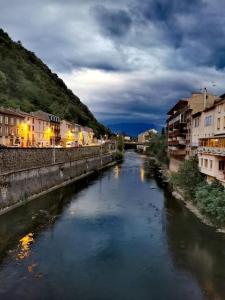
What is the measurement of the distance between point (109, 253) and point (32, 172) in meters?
24.9

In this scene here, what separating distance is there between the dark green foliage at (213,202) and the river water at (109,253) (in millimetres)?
1435

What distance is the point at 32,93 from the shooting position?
155250 millimetres

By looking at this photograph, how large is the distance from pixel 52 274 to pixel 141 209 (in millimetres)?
21812

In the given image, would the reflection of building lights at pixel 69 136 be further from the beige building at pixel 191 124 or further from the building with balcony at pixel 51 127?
the beige building at pixel 191 124

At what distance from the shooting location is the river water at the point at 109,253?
21250mm

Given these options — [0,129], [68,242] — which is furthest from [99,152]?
[68,242]

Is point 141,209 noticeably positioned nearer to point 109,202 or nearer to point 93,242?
point 109,202

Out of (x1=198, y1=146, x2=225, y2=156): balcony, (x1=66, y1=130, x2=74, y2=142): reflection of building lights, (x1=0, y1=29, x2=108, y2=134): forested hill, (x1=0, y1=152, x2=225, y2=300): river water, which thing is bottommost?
(x1=0, y1=152, x2=225, y2=300): river water

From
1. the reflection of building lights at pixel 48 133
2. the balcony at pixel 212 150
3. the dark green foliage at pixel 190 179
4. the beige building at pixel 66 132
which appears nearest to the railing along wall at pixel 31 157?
the dark green foliage at pixel 190 179

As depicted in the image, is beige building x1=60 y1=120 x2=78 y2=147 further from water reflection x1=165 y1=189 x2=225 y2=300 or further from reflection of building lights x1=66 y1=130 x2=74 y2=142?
water reflection x1=165 y1=189 x2=225 y2=300

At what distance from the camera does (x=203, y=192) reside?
37.8 meters

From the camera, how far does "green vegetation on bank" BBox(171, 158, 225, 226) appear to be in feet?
108

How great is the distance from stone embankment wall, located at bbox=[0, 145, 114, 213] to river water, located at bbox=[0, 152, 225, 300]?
2.05 meters

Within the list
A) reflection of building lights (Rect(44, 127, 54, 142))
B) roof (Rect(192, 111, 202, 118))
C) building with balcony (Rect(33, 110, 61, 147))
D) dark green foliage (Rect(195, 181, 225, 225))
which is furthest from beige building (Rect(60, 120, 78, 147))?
dark green foliage (Rect(195, 181, 225, 225))
